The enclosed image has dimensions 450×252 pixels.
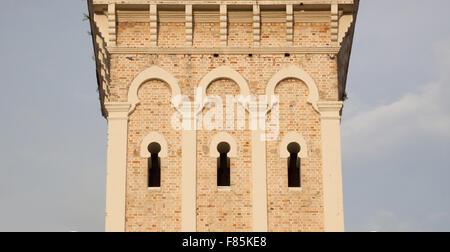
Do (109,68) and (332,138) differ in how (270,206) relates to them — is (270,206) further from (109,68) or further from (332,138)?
(109,68)

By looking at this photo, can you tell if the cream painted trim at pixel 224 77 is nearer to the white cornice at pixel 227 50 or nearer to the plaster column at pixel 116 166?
the white cornice at pixel 227 50

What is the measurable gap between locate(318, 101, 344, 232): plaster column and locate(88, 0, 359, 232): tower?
0.08 ft

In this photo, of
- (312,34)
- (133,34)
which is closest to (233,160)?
(312,34)

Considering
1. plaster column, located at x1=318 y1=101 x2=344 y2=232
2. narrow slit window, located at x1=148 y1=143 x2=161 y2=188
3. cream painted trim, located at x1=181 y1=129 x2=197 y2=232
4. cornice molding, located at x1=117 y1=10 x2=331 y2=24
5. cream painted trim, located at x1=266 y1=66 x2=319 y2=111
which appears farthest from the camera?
cornice molding, located at x1=117 y1=10 x2=331 y2=24

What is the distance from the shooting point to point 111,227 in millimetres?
27953

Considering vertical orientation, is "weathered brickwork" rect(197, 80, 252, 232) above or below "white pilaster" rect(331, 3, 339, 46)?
below

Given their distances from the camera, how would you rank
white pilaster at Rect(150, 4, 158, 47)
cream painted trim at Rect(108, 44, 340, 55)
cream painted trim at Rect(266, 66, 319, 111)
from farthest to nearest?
white pilaster at Rect(150, 4, 158, 47) < cream painted trim at Rect(108, 44, 340, 55) < cream painted trim at Rect(266, 66, 319, 111)

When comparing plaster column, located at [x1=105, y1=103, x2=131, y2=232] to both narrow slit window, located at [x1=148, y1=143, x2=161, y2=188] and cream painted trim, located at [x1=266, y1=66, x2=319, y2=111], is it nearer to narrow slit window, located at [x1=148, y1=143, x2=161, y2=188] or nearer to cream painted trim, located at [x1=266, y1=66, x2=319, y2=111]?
narrow slit window, located at [x1=148, y1=143, x2=161, y2=188]

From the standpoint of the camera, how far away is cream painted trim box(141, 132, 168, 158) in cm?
2873

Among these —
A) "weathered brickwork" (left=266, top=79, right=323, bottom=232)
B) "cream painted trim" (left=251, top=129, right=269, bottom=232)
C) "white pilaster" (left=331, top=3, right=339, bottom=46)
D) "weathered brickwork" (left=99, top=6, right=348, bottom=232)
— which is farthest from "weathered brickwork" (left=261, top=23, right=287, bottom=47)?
"cream painted trim" (left=251, top=129, right=269, bottom=232)

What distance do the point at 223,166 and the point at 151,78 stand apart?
278cm

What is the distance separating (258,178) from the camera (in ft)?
93.5

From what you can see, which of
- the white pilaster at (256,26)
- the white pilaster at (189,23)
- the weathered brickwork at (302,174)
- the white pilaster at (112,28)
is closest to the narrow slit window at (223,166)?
the weathered brickwork at (302,174)
